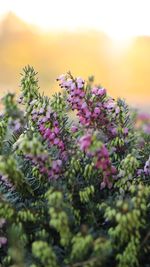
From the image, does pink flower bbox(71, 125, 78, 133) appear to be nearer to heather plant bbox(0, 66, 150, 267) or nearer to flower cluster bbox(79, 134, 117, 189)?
heather plant bbox(0, 66, 150, 267)

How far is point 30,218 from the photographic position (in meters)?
3.10

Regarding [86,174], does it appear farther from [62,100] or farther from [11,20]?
[11,20]

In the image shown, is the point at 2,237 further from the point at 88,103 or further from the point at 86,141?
the point at 88,103

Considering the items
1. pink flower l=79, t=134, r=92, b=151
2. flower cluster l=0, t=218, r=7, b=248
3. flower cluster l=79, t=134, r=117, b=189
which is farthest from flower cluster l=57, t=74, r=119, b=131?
flower cluster l=0, t=218, r=7, b=248

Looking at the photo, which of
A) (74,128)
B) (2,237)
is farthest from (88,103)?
(2,237)

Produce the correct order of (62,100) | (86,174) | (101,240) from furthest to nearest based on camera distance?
(62,100) → (86,174) → (101,240)

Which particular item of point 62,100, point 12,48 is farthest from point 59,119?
point 12,48

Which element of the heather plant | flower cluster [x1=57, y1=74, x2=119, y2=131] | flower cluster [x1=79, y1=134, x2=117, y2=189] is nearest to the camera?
the heather plant

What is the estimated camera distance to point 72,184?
324 centimetres

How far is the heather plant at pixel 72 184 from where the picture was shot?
2801 millimetres

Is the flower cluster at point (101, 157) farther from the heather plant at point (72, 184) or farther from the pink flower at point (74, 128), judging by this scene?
the pink flower at point (74, 128)

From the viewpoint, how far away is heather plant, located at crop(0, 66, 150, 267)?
2.80 m

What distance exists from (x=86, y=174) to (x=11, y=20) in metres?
8.60

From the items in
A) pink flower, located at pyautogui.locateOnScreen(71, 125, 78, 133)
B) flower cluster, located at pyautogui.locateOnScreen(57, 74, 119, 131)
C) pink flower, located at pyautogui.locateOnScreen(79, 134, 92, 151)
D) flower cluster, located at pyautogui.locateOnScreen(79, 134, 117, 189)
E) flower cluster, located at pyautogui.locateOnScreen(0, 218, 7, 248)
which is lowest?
flower cluster, located at pyautogui.locateOnScreen(0, 218, 7, 248)
